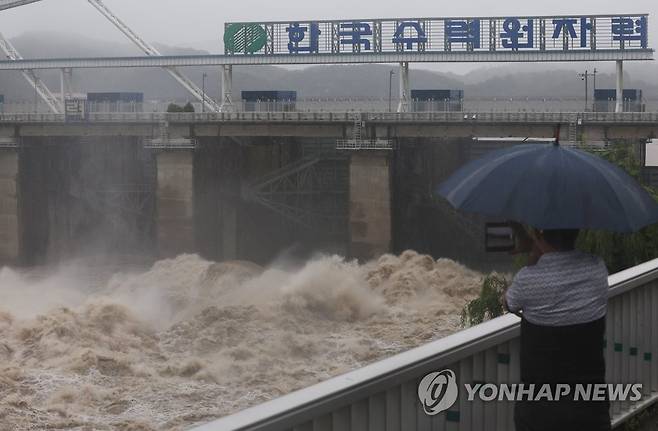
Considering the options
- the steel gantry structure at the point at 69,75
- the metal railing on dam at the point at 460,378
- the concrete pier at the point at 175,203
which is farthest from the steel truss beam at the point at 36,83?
the metal railing on dam at the point at 460,378

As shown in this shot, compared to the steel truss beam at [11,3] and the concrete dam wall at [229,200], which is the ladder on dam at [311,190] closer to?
the concrete dam wall at [229,200]

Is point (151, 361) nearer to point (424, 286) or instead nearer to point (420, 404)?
point (424, 286)

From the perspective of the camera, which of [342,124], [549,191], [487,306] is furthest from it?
[342,124]

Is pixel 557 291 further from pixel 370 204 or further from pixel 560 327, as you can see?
pixel 370 204

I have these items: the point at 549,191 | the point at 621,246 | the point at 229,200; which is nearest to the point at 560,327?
the point at 549,191

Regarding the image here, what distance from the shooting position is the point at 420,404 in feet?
17.2

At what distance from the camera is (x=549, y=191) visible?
471cm

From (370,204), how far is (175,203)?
28.0 feet

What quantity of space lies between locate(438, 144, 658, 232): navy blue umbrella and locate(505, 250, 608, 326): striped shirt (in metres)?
0.18

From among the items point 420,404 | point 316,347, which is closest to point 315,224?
point 316,347

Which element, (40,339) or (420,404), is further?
(40,339)

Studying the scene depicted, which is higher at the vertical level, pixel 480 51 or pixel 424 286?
pixel 480 51

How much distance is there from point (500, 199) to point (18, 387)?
2009 centimetres
